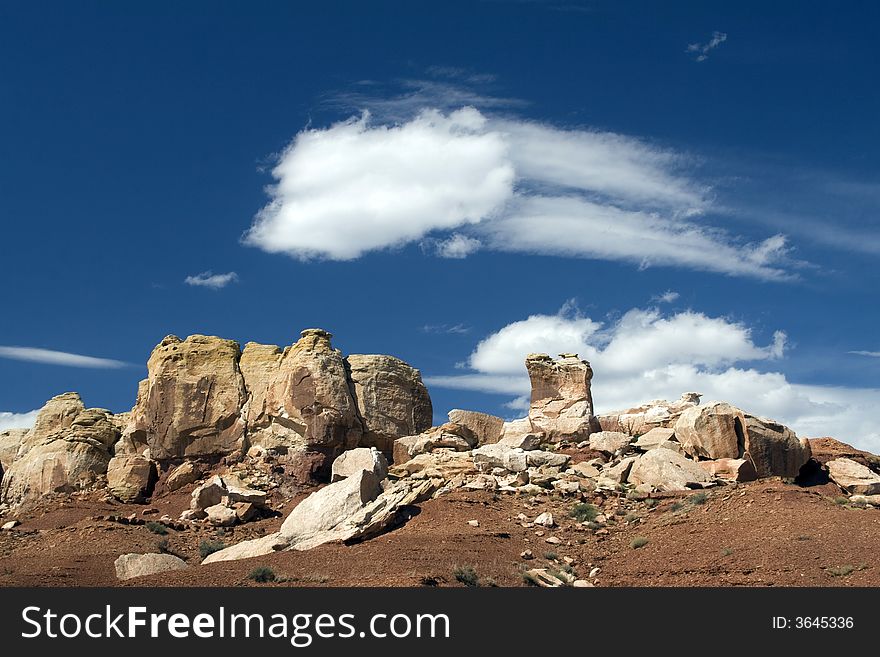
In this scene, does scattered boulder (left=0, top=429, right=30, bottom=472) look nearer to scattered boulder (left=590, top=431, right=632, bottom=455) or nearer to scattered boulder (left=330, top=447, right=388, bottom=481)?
scattered boulder (left=330, top=447, right=388, bottom=481)

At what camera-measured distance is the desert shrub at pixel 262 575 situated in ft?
66.2

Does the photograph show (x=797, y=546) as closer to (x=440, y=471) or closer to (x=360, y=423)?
(x=440, y=471)

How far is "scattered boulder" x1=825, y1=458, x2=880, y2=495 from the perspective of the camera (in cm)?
3123

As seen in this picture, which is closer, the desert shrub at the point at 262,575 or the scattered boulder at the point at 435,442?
the desert shrub at the point at 262,575

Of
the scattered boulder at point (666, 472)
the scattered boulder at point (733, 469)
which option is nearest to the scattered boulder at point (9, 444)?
the scattered boulder at point (666, 472)

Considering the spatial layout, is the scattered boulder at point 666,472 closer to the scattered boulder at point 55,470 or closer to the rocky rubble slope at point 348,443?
the rocky rubble slope at point 348,443

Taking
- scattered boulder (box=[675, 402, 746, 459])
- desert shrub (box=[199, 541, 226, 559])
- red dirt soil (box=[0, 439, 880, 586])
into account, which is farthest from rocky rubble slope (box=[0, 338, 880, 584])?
desert shrub (box=[199, 541, 226, 559])

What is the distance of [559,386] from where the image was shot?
47.4m

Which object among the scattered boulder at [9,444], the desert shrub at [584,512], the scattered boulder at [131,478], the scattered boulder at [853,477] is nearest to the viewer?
the desert shrub at [584,512]

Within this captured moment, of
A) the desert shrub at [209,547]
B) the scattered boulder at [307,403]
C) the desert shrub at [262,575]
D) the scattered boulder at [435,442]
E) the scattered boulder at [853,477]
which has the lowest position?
the desert shrub at [262,575]

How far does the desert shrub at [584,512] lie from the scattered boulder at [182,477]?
61.7 ft

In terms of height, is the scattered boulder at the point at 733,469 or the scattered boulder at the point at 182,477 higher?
the scattered boulder at the point at 182,477
